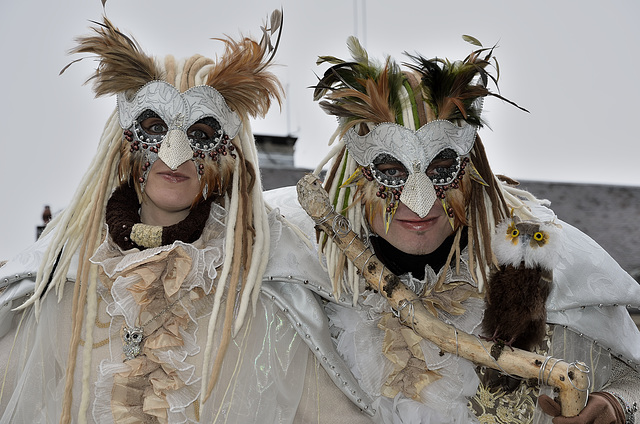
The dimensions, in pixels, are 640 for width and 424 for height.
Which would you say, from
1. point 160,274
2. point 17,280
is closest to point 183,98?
point 160,274

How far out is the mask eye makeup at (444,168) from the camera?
2.63 meters

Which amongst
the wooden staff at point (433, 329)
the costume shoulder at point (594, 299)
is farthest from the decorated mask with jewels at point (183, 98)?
the costume shoulder at point (594, 299)

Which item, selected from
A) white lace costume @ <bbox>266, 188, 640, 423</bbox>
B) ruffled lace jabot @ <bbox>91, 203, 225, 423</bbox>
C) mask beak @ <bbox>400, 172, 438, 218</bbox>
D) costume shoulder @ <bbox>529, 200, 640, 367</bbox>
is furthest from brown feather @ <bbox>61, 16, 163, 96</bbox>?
costume shoulder @ <bbox>529, 200, 640, 367</bbox>

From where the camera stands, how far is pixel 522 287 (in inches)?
96.2

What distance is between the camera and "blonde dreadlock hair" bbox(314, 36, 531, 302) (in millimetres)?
2623

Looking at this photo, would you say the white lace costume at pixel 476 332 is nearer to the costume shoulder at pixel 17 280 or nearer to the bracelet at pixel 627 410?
the bracelet at pixel 627 410

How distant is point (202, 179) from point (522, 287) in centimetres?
122

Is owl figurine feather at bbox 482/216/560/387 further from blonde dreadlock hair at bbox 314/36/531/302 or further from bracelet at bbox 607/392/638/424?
bracelet at bbox 607/392/638/424

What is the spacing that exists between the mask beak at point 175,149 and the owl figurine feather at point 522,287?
118cm

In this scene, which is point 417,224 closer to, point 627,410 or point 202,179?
point 202,179

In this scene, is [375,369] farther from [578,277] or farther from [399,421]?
[578,277]

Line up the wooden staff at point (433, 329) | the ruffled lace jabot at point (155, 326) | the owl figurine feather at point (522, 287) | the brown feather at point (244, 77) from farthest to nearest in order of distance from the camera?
the brown feather at point (244, 77), the ruffled lace jabot at point (155, 326), the owl figurine feather at point (522, 287), the wooden staff at point (433, 329)

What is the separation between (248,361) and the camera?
2.64 metres

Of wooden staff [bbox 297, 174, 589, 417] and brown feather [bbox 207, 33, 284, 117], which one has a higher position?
brown feather [bbox 207, 33, 284, 117]
